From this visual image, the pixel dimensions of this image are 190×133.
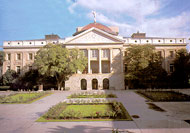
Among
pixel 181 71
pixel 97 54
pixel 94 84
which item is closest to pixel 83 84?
pixel 94 84

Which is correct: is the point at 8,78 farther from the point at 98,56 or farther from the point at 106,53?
the point at 106,53

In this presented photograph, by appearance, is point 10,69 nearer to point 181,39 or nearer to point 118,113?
point 118,113

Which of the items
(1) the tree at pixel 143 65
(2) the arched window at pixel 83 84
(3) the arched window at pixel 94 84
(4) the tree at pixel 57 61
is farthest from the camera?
(3) the arched window at pixel 94 84

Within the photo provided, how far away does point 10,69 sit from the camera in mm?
37125

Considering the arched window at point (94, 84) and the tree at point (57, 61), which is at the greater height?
the tree at point (57, 61)

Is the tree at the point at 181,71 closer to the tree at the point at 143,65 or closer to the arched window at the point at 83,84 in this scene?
the tree at the point at 143,65

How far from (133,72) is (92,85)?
10.5 metres

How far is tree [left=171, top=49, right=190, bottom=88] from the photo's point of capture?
106ft

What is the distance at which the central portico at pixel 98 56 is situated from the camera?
33.0 m

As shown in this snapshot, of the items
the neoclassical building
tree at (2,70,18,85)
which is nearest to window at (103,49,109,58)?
the neoclassical building

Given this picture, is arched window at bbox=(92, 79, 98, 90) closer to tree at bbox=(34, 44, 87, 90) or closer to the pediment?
tree at bbox=(34, 44, 87, 90)

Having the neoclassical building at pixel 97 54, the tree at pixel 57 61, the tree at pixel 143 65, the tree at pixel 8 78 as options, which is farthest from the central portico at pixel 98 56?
the tree at pixel 8 78

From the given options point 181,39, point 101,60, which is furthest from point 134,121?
point 181,39

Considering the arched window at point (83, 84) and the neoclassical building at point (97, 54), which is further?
the arched window at point (83, 84)
